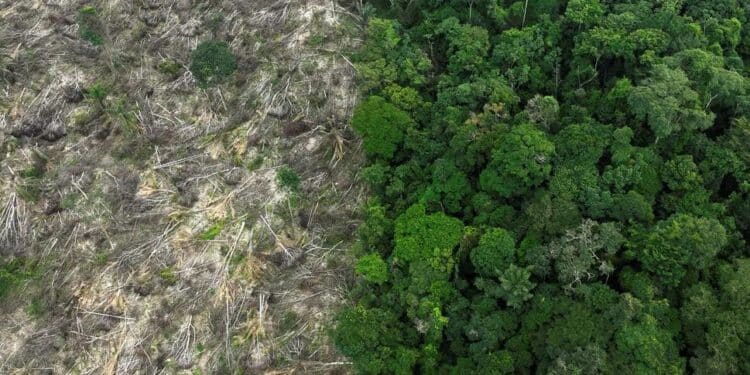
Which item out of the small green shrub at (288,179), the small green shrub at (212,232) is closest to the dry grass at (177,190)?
the small green shrub at (212,232)

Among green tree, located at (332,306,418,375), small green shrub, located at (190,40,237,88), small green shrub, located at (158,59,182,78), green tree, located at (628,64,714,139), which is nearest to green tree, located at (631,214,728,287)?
green tree, located at (628,64,714,139)

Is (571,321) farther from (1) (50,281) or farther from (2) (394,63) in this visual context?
(1) (50,281)

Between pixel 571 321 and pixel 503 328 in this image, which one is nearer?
pixel 571 321

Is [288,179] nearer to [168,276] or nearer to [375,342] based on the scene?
[168,276]

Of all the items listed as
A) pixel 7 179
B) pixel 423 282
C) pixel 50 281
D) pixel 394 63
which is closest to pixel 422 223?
pixel 423 282

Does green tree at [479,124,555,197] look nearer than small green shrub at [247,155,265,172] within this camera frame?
Yes

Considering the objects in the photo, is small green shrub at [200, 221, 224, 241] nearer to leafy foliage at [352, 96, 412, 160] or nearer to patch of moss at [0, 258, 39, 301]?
leafy foliage at [352, 96, 412, 160]
